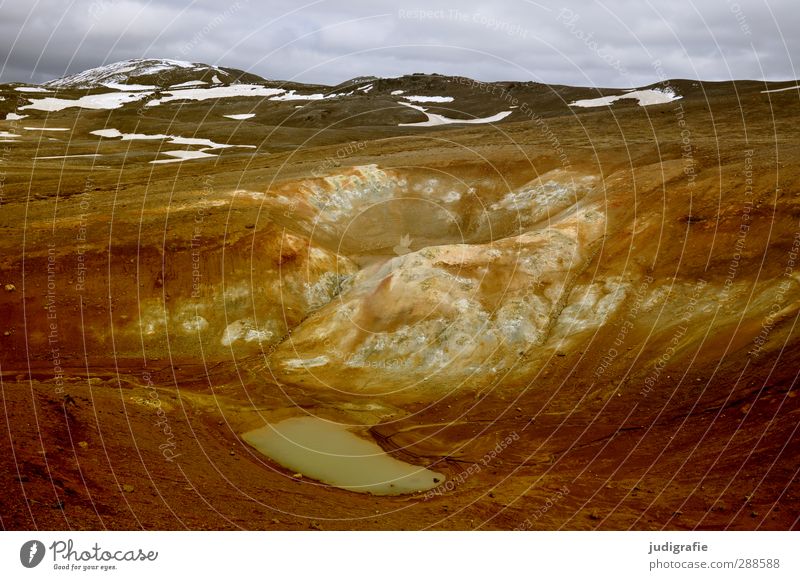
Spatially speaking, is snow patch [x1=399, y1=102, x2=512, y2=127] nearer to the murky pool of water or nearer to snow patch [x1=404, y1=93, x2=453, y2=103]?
snow patch [x1=404, y1=93, x2=453, y2=103]

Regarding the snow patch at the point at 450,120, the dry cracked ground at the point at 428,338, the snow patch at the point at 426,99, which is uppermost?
the snow patch at the point at 426,99

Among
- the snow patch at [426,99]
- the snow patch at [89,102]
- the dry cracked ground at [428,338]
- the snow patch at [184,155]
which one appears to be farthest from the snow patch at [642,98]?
the snow patch at [89,102]

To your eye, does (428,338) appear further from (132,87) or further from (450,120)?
(132,87)

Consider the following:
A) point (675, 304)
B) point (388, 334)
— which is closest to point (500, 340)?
point (388, 334)

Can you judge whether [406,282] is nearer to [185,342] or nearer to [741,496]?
[185,342]

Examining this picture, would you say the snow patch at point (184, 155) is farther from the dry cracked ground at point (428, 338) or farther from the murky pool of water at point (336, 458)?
the murky pool of water at point (336, 458)

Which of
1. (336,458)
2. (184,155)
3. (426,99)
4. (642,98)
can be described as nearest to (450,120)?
(426,99)
